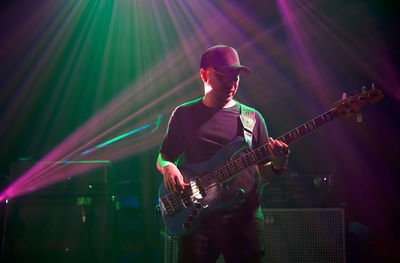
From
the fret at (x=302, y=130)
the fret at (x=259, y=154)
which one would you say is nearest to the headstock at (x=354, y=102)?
the fret at (x=302, y=130)

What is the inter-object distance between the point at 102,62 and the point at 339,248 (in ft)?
13.3

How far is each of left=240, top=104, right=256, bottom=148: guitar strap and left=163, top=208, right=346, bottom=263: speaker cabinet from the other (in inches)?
58.0

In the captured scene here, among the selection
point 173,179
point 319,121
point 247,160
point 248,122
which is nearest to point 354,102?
point 319,121

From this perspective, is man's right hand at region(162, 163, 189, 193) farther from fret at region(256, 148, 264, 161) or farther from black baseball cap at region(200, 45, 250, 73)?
black baseball cap at region(200, 45, 250, 73)

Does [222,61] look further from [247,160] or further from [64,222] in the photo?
[64,222]

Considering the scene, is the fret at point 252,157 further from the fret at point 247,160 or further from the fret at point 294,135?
the fret at point 294,135

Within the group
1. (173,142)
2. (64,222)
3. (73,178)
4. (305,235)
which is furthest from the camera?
(73,178)

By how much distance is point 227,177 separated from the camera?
7.61 feet

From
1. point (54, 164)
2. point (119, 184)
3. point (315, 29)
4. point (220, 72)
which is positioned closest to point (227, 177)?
point (220, 72)

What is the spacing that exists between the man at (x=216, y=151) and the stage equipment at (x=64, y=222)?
4.79 ft

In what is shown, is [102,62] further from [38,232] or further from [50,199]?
[38,232]

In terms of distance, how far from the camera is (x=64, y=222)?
3646 millimetres

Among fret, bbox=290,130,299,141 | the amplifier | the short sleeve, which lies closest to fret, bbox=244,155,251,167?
fret, bbox=290,130,299,141

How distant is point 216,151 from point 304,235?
1730 millimetres
